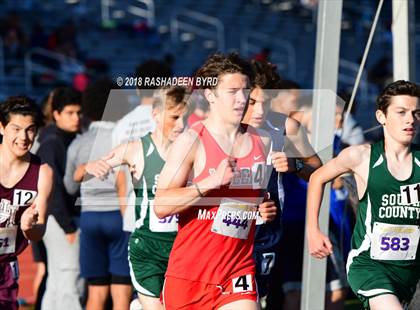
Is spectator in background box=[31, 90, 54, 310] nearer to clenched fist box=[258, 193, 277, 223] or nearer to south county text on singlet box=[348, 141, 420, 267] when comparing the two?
clenched fist box=[258, 193, 277, 223]

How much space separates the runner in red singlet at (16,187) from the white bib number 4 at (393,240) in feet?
6.31

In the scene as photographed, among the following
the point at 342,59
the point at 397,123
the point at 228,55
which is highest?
the point at 342,59

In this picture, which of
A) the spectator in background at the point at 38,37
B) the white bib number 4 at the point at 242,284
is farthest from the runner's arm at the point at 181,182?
the spectator in background at the point at 38,37

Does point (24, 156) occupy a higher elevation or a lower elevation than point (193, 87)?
lower

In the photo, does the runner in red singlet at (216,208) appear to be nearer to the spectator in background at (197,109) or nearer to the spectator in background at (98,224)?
the spectator in background at (197,109)

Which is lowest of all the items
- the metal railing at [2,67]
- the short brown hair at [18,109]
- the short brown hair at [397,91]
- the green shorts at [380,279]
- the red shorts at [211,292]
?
the red shorts at [211,292]

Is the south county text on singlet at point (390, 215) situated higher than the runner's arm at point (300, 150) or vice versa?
the runner's arm at point (300, 150)

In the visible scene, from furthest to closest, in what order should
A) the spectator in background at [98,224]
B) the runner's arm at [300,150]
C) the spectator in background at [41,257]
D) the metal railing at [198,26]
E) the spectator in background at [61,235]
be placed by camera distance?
the metal railing at [198,26] < the spectator in background at [41,257] < the spectator in background at [61,235] < the spectator in background at [98,224] < the runner's arm at [300,150]

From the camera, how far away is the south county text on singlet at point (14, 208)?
569 cm

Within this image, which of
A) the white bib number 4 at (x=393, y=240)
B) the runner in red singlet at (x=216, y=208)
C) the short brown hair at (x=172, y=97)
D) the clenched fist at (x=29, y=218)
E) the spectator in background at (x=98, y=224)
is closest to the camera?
the runner in red singlet at (x=216, y=208)

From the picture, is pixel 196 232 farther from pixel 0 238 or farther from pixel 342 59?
pixel 342 59

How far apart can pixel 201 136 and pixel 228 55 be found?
20.5 inches

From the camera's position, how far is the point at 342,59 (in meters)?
27.4

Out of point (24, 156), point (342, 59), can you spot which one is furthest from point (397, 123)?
point (342, 59)
